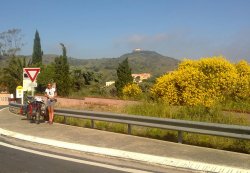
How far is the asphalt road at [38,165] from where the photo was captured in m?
8.32

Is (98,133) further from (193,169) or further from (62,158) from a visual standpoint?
(193,169)

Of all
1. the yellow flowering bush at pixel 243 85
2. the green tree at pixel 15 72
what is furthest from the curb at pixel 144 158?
the green tree at pixel 15 72

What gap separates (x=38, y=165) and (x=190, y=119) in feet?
19.0

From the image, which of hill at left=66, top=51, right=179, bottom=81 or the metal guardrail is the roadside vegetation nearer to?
the metal guardrail

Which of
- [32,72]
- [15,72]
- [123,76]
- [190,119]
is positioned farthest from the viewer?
[15,72]

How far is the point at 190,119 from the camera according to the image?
1328 cm

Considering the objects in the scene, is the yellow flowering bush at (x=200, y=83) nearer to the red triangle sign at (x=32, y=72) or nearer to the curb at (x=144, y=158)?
the red triangle sign at (x=32, y=72)

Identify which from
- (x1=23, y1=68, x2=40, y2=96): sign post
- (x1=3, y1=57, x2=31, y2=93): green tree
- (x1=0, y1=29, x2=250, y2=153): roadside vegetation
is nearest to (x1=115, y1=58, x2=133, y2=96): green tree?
(x1=0, y1=29, x2=250, y2=153): roadside vegetation

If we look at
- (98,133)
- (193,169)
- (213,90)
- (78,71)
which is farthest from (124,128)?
(78,71)

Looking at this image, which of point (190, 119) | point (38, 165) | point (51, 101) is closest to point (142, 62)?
point (51, 101)

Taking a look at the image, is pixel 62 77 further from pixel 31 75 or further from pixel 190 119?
pixel 190 119

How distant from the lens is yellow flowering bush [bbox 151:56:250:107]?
29422 mm

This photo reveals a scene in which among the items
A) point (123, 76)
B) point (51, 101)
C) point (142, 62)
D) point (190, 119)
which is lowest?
point (190, 119)

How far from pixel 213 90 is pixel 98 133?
59.5ft
